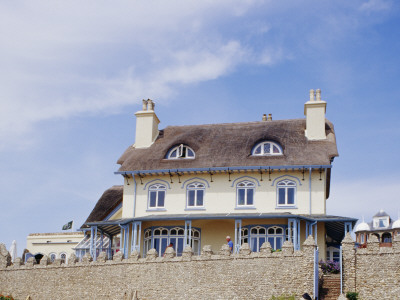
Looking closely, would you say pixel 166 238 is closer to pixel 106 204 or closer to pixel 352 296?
pixel 106 204

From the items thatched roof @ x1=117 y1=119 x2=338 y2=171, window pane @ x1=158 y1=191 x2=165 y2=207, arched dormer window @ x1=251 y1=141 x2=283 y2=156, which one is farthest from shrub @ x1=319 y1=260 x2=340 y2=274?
window pane @ x1=158 y1=191 x2=165 y2=207

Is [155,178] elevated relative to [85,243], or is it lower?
elevated

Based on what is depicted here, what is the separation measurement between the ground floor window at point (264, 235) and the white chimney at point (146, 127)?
29.3 feet

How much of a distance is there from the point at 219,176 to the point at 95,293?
10187mm

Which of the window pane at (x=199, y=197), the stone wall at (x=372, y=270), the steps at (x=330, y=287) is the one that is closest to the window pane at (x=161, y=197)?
the window pane at (x=199, y=197)

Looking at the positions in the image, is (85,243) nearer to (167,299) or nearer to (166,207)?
(166,207)

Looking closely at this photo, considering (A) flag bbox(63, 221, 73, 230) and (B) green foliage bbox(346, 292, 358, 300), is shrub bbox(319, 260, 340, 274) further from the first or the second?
(A) flag bbox(63, 221, 73, 230)

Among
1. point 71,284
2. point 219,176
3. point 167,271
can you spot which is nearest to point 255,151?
point 219,176

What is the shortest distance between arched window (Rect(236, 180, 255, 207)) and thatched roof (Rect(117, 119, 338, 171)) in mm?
1289

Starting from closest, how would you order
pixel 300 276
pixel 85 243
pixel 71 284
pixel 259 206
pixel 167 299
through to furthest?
pixel 300 276 < pixel 167 299 < pixel 71 284 < pixel 259 206 < pixel 85 243

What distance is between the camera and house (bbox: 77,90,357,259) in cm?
3616

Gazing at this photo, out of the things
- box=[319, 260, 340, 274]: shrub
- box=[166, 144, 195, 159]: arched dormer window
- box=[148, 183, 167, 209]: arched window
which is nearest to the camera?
box=[319, 260, 340, 274]: shrub

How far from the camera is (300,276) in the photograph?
2830 centimetres

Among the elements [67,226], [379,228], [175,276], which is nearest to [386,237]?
[379,228]
